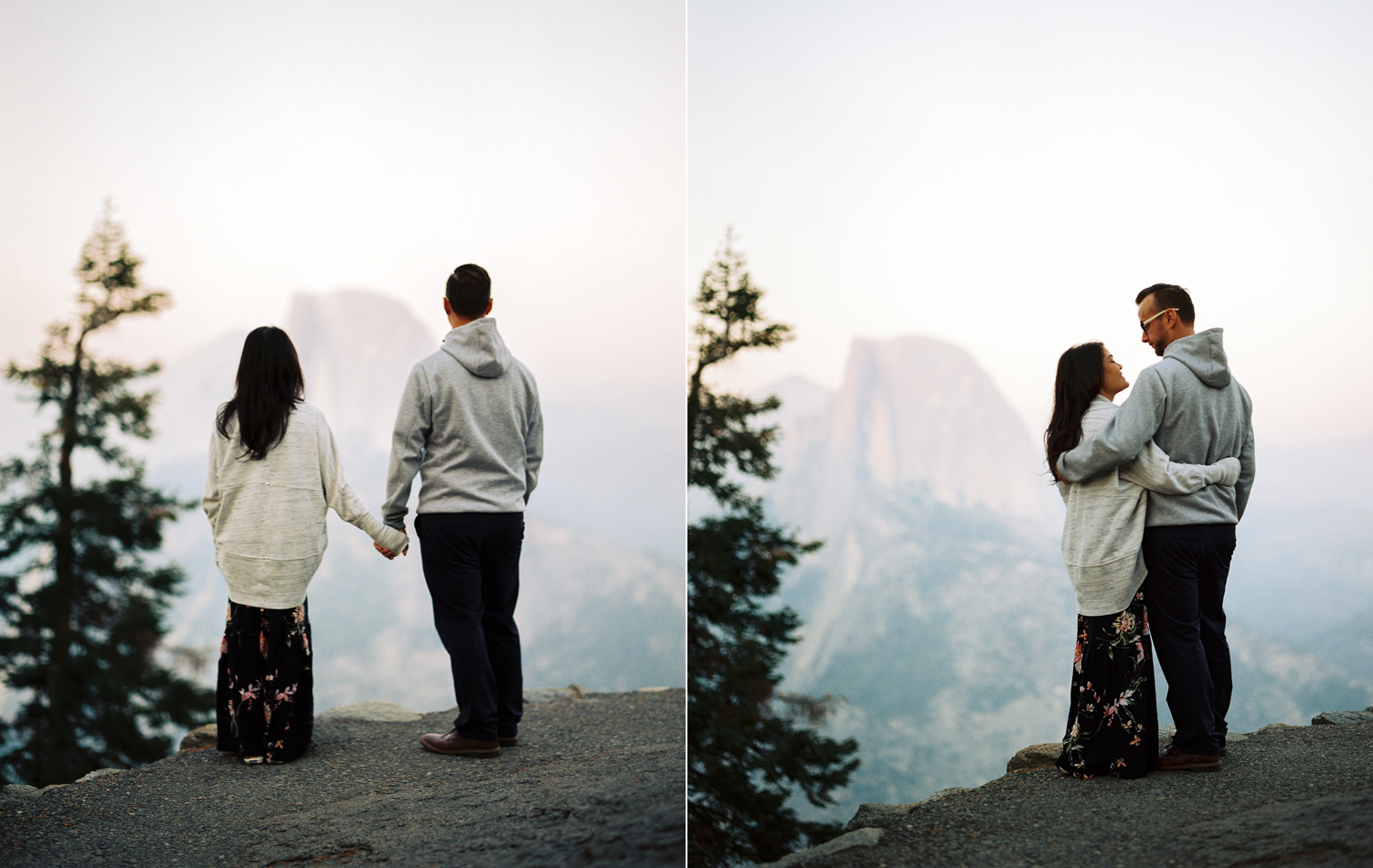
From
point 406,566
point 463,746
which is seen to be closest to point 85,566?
point 406,566

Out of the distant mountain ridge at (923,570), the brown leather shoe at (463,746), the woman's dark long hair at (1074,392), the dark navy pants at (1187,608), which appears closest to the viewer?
the dark navy pants at (1187,608)

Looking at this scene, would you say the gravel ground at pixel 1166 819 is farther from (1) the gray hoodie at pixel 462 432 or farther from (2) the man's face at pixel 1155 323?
(1) the gray hoodie at pixel 462 432

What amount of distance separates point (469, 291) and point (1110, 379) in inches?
67.2

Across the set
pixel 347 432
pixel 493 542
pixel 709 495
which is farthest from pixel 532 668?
pixel 493 542

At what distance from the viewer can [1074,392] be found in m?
2.35

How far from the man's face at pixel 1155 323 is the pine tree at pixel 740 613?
7.00 ft

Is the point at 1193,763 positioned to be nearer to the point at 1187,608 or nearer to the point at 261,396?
the point at 1187,608

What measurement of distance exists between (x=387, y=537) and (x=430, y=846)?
788mm

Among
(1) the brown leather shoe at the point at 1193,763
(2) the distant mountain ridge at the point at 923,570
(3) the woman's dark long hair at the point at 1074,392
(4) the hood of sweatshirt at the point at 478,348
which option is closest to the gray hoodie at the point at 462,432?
(4) the hood of sweatshirt at the point at 478,348

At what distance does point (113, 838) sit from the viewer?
6.70 ft

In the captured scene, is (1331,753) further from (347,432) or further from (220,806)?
(347,432)

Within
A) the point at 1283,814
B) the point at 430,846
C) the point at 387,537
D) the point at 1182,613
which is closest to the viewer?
the point at 1283,814

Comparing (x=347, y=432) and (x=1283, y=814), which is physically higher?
(x=347, y=432)

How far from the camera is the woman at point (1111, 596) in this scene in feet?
7.21
